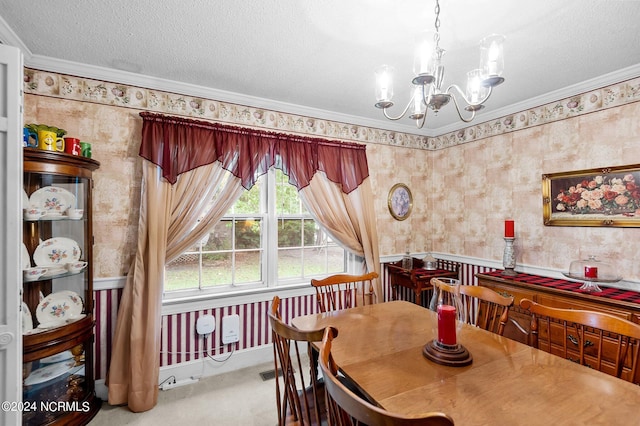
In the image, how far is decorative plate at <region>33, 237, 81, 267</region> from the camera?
1978 millimetres

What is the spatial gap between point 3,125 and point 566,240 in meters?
4.00

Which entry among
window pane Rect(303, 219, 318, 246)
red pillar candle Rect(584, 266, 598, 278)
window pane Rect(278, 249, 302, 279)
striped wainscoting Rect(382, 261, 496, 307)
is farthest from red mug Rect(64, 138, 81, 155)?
red pillar candle Rect(584, 266, 598, 278)

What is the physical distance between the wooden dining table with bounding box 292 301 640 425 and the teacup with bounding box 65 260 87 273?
1875 mm

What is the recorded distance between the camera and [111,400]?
2268 mm

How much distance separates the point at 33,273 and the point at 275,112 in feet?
7.41

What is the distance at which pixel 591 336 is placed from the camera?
2.17 metres

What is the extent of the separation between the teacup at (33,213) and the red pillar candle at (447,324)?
2.46 meters

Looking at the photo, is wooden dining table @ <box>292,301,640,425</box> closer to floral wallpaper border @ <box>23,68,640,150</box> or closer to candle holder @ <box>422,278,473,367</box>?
candle holder @ <box>422,278,473,367</box>

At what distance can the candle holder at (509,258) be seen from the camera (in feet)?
9.69

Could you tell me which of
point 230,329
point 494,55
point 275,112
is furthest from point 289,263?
point 494,55

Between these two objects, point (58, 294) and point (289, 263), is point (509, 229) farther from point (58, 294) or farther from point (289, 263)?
point (58, 294)

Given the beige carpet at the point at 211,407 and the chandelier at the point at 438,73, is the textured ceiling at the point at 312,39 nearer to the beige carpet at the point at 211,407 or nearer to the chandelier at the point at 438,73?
the chandelier at the point at 438,73

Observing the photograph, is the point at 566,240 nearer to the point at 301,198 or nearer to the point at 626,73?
the point at 626,73

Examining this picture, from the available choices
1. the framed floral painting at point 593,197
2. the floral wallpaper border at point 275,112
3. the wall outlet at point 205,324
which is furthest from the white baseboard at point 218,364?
the framed floral painting at point 593,197
